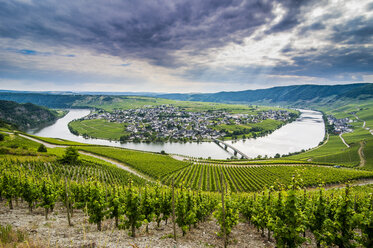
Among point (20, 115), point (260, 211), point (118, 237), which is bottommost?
point (20, 115)

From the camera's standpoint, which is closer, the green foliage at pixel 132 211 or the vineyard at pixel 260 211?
the vineyard at pixel 260 211

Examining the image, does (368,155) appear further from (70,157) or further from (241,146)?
(70,157)

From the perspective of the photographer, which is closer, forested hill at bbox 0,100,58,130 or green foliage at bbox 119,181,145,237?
green foliage at bbox 119,181,145,237

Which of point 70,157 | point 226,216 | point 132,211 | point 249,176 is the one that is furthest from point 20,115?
point 226,216

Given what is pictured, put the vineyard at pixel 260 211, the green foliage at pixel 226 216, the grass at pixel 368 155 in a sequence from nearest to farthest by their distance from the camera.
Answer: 1. the vineyard at pixel 260 211
2. the green foliage at pixel 226 216
3. the grass at pixel 368 155

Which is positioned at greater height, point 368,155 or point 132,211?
point 132,211

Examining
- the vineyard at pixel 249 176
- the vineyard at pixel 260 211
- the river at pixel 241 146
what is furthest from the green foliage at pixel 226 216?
the river at pixel 241 146

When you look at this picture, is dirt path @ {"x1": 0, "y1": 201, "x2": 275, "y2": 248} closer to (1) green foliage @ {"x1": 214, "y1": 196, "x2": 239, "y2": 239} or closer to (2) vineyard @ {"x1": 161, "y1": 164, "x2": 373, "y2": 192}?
(1) green foliage @ {"x1": 214, "y1": 196, "x2": 239, "y2": 239}

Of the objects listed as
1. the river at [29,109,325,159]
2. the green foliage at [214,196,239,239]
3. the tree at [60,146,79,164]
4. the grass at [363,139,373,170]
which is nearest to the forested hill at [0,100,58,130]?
the river at [29,109,325,159]

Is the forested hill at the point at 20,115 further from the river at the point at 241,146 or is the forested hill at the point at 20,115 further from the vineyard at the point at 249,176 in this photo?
the vineyard at the point at 249,176
